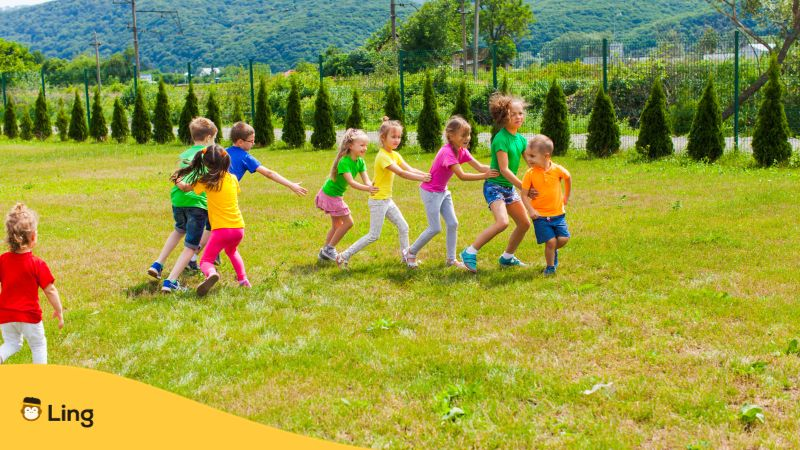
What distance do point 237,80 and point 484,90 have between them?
997 centimetres

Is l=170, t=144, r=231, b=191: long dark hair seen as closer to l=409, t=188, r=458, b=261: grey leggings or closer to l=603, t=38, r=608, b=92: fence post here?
l=409, t=188, r=458, b=261: grey leggings

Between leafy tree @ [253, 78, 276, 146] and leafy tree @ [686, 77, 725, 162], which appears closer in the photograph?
leafy tree @ [686, 77, 725, 162]

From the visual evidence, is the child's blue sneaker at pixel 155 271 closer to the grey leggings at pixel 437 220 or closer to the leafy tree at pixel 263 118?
the grey leggings at pixel 437 220

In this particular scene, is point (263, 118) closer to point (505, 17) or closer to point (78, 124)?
point (78, 124)

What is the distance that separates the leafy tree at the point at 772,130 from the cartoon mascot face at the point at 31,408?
591 inches

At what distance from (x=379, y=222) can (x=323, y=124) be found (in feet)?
48.1

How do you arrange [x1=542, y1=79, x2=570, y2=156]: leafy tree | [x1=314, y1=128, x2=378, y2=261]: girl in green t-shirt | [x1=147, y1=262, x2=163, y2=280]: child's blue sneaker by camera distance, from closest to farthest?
[x1=147, y1=262, x2=163, y2=280]: child's blue sneaker → [x1=314, y1=128, x2=378, y2=261]: girl in green t-shirt → [x1=542, y1=79, x2=570, y2=156]: leafy tree

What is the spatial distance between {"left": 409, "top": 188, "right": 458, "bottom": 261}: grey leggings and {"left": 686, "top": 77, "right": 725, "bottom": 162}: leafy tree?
10329 millimetres

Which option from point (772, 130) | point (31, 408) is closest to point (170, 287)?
point (31, 408)

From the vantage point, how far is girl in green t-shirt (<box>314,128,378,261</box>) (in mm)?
8070

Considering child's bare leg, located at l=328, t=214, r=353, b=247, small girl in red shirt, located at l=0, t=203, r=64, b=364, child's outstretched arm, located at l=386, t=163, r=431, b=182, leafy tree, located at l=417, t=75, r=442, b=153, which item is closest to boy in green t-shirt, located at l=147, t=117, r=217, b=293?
child's bare leg, located at l=328, t=214, r=353, b=247

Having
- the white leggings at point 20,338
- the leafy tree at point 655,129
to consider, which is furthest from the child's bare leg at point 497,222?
the leafy tree at point 655,129

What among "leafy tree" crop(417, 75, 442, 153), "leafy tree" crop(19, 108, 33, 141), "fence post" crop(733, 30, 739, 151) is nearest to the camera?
"fence post" crop(733, 30, 739, 151)

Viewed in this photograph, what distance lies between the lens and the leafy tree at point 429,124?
2095cm
